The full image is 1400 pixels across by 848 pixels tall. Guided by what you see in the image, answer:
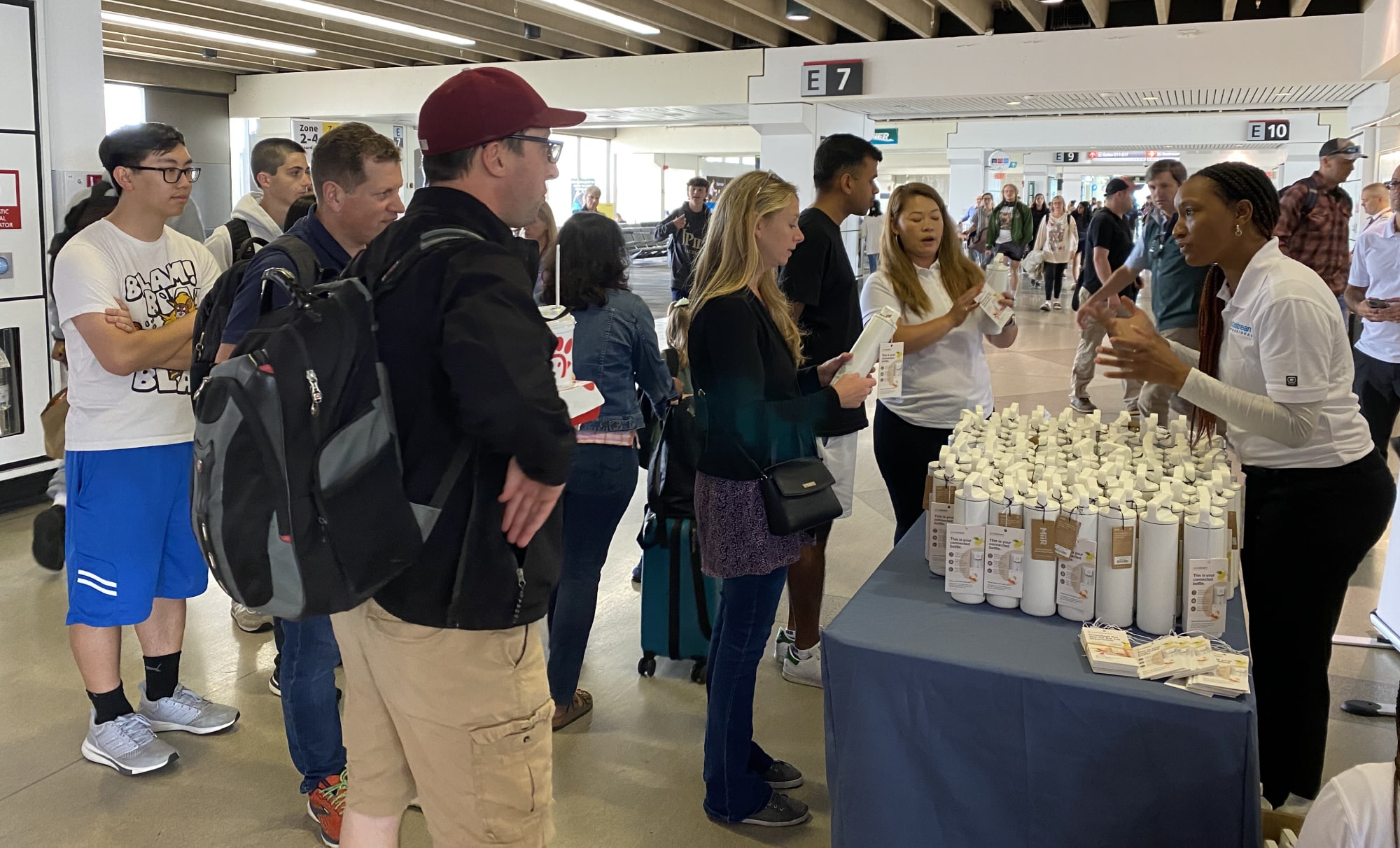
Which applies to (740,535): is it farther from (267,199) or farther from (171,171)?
(267,199)

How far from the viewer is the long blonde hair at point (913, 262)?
3.29 metres

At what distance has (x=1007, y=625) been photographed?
1.95m

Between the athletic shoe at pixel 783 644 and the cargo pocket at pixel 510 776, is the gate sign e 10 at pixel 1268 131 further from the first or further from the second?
the cargo pocket at pixel 510 776

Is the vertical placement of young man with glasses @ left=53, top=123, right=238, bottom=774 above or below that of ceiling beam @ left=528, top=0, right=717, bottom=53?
below

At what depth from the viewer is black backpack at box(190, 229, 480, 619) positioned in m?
1.41

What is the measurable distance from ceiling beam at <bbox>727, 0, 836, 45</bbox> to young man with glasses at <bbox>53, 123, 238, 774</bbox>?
25.4 feet

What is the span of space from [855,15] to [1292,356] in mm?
9933

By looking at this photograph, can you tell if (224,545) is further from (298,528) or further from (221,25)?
(221,25)

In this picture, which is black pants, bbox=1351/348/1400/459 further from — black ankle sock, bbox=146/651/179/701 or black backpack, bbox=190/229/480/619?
black ankle sock, bbox=146/651/179/701

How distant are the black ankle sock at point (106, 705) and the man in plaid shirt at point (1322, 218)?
5057 mm

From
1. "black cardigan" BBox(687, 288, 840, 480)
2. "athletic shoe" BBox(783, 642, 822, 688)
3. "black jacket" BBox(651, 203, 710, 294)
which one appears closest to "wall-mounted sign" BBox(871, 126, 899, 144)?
"black jacket" BBox(651, 203, 710, 294)

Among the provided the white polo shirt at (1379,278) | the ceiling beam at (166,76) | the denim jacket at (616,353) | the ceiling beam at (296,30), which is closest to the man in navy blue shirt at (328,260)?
the denim jacket at (616,353)

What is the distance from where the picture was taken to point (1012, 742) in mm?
1782

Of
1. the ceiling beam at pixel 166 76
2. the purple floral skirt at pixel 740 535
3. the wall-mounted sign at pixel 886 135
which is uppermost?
the ceiling beam at pixel 166 76
